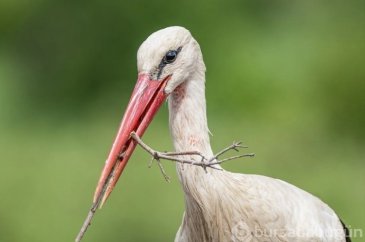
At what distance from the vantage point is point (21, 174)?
29.4 ft

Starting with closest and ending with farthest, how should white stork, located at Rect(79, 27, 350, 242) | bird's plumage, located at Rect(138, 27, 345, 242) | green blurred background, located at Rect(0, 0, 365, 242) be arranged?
white stork, located at Rect(79, 27, 350, 242), bird's plumage, located at Rect(138, 27, 345, 242), green blurred background, located at Rect(0, 0, 365, 242)

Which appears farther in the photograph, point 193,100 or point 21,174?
point 21,174

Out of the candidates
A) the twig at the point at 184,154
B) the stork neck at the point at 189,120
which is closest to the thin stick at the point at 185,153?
the twig at the point at 184,154

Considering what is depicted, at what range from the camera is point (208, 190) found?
4.77 m

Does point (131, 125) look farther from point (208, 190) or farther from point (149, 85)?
point (208, 190)

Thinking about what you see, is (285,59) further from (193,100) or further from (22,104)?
(193,100)

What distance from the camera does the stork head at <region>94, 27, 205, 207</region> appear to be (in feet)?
14.7

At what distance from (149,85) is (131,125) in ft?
0.57

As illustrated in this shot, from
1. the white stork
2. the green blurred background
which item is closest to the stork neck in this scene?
the white stork

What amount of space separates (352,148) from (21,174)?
2.52 m

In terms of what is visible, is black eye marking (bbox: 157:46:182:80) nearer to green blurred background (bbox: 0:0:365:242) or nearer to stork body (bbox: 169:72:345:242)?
stork body (bbox: 169:72:345:242)

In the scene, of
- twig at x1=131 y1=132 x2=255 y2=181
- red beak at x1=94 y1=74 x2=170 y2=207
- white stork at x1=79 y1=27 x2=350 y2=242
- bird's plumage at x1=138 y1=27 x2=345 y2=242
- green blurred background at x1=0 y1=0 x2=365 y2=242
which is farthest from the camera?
green blurred background at x1=0 y1=0 x2=365 y2=242

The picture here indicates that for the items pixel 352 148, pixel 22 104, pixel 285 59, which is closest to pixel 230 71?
pixel 285 59

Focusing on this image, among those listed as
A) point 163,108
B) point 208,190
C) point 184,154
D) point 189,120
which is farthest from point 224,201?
point 163,108
